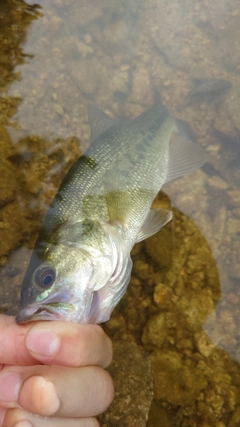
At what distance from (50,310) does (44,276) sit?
22cm

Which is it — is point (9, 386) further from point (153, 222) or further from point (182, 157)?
point (182, 157)

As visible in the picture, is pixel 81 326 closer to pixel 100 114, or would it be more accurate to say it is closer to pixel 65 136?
pixel 100 114

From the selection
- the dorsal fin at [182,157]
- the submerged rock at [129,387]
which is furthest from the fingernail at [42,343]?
the dorsal fin at [182,157]

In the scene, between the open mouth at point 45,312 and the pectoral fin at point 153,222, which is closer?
the open mouth at point 45,312

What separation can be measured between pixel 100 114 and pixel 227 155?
1.54 meters

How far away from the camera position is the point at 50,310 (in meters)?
1.88

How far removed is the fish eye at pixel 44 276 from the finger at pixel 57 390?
45cm

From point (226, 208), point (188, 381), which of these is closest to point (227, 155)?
point (226, 208)

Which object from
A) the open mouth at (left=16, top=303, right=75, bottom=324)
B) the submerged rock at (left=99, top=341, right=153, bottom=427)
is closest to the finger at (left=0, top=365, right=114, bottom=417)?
the open mouth at (left=16, top=303, right=75, bottom=324)

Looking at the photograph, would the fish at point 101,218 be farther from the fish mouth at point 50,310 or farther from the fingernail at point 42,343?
the fingernail at point 42,343

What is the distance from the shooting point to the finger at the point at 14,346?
1.76 m

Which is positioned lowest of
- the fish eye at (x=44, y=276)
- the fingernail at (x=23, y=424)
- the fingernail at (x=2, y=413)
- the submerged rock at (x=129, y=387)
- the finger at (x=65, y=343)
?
the submerged rock at (x=129, y=387)

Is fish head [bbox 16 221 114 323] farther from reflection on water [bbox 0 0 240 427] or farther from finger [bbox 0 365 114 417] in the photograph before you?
reflection on water [bbox 0 0 240 427]

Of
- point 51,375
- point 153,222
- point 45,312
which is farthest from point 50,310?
point 153,222
